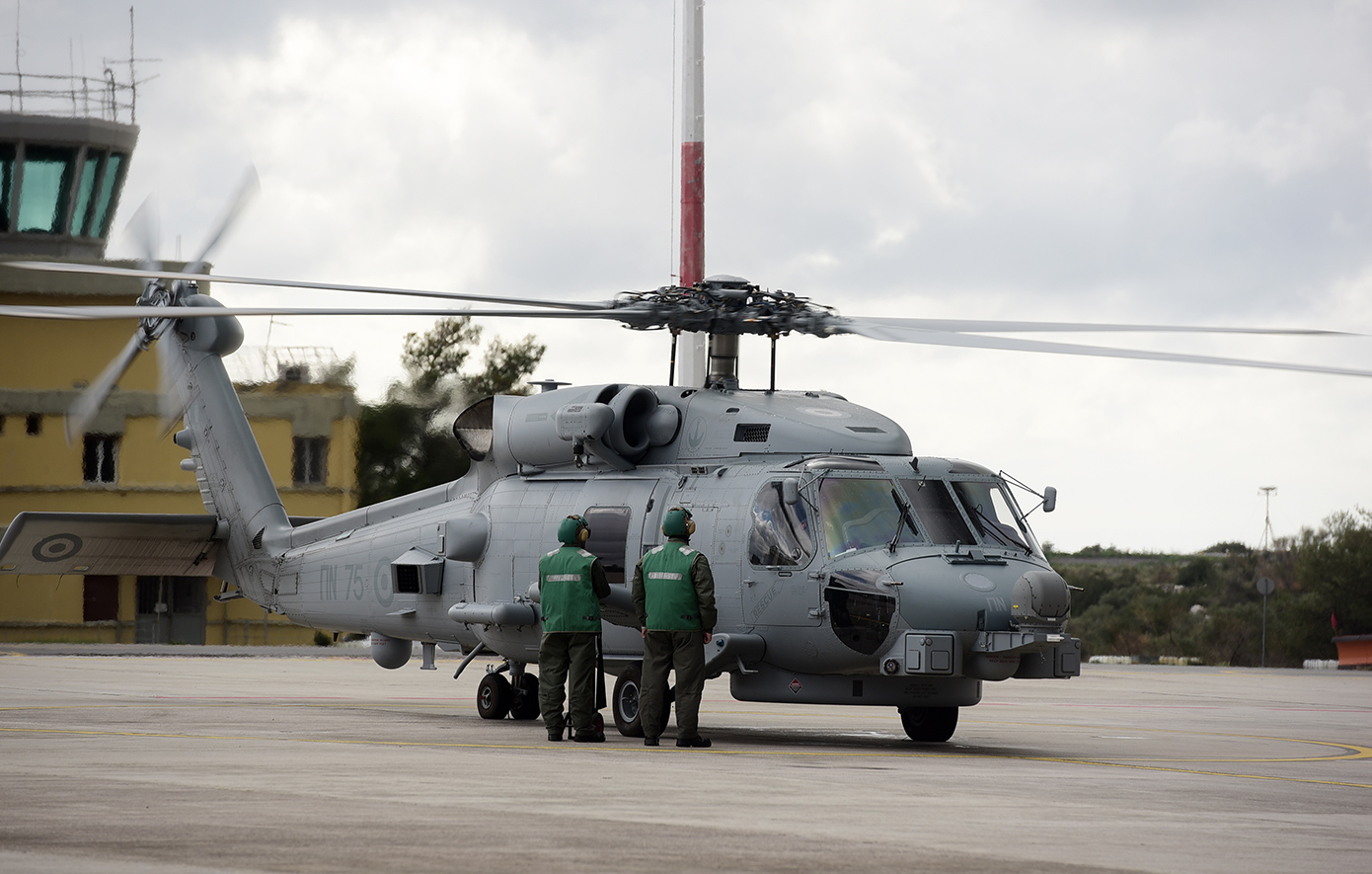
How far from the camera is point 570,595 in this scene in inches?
582

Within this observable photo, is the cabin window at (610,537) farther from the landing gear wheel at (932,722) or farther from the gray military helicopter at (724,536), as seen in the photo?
the landing gear wheel at (932,722)

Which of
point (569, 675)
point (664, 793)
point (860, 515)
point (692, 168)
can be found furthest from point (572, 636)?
point (692, 168)

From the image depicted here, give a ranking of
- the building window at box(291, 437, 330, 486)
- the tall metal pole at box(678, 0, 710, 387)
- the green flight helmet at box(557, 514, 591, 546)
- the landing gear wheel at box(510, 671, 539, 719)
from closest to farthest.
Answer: the green flight helmet at box(557, 514, 591, 546) → the landing gear wheel at box(510, 671, 539, 719) → the tall metal pole at box(678, 0, 710, 387) → the building window at box(291, 437, 330, 486)

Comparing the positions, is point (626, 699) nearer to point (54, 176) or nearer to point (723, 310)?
point (723, 310)

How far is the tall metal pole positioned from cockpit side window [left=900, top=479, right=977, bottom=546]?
14832mm

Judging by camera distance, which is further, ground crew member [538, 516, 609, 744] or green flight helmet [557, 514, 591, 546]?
green flight helmet [557, 514, 591, 546]

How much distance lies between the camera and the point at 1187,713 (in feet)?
70.7

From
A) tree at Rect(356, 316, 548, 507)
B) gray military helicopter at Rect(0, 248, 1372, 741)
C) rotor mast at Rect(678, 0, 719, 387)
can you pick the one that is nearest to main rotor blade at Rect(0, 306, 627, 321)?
gray military helicopter at Rect(0, 248, 1372, 741)

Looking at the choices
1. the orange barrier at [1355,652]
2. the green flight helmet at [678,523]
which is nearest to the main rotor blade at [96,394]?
the green flight helmet at [678,523]

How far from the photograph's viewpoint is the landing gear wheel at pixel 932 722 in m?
15.5

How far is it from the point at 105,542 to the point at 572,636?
784 cm

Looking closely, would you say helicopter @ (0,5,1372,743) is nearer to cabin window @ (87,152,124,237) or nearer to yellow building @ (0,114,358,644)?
yellow building @ (0,114,358,644)

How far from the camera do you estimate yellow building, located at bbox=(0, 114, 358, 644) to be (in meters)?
46.1

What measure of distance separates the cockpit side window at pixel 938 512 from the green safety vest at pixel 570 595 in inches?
112
